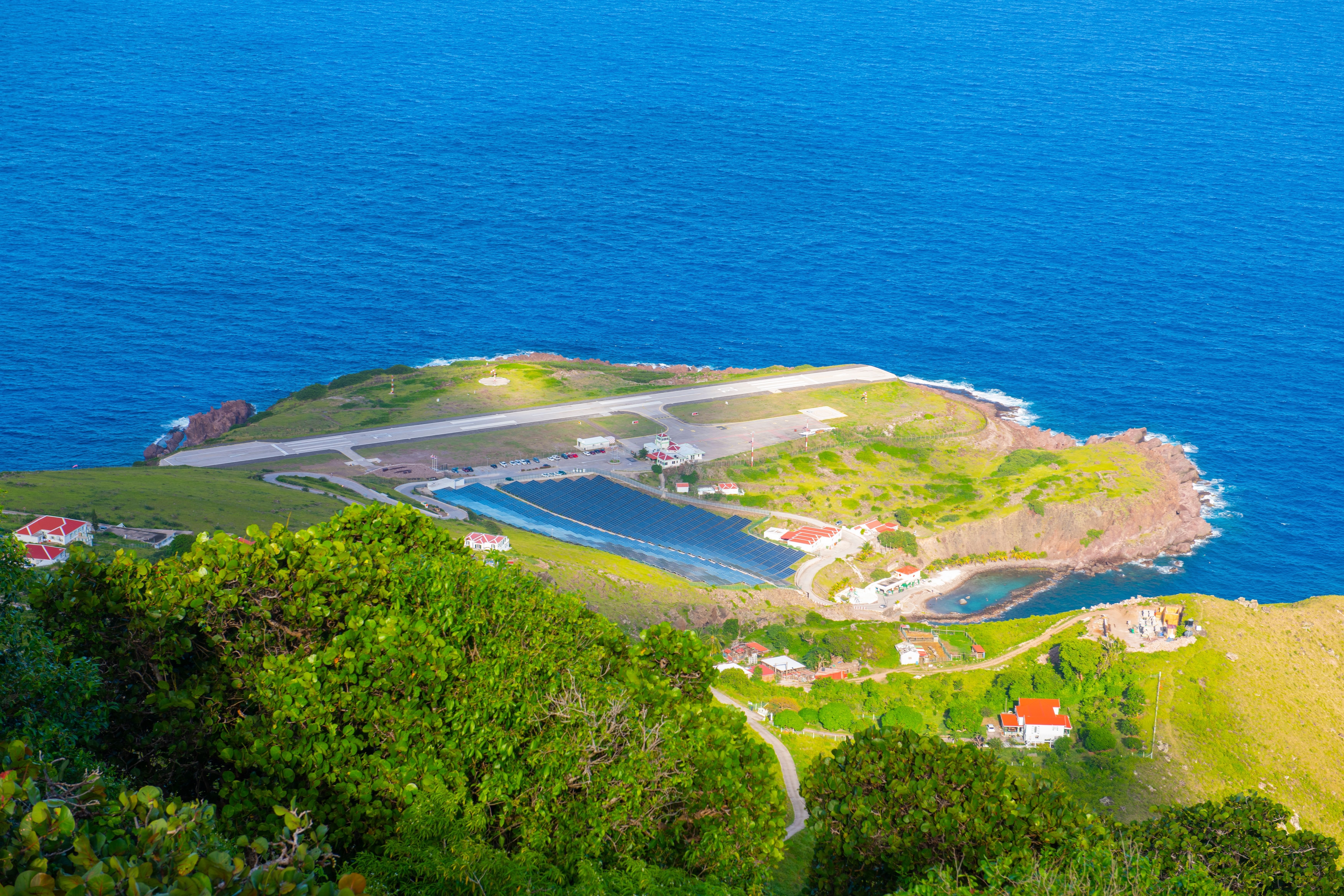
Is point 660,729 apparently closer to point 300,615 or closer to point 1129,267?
point 300,615

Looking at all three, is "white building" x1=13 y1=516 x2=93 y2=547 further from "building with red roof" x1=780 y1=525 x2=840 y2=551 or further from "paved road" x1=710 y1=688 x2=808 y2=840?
"building with red roof" x1=780 y1=525 x2=840 y2=551

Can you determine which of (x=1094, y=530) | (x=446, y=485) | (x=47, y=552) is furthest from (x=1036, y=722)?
(x=47, y=552)

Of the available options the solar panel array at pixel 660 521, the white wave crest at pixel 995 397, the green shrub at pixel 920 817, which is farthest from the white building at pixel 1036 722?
the white wave crest at pixel 995 397

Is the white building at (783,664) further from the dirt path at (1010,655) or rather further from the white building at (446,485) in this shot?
the white building at (446,485)

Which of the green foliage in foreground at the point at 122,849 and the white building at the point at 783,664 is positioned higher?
the white building at the point at 783,664

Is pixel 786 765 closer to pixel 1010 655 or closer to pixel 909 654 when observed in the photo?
pixel 909 654

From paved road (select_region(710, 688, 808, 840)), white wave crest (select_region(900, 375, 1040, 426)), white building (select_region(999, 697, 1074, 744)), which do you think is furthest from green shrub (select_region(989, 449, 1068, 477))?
paved road (select_region(710, 688, 808, 840))
